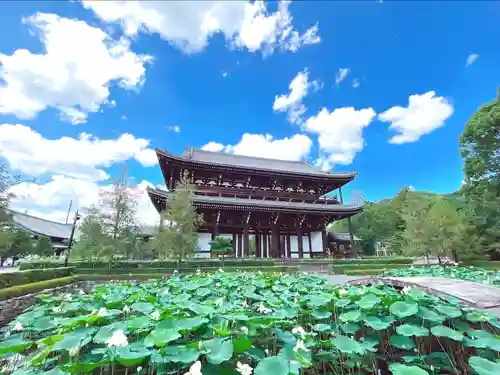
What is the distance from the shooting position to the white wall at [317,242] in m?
19.3

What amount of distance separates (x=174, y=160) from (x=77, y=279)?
8205 mm

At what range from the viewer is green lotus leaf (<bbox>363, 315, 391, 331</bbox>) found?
7.04 ft

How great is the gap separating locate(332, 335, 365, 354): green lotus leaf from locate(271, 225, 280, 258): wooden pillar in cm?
1585

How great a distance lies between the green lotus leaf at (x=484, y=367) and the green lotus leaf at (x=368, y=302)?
85 centimetres

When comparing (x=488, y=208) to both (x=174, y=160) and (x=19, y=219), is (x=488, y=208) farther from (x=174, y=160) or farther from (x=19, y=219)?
(x=19, y=219)

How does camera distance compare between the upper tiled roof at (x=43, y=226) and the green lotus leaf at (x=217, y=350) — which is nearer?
the green lotus leaf at (x=217, y=350)

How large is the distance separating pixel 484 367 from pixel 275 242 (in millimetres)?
16536

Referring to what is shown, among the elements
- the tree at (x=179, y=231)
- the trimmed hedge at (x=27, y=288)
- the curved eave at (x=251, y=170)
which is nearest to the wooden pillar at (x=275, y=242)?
the curved eave at (x=251, y=170)

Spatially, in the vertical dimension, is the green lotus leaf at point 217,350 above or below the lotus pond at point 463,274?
below

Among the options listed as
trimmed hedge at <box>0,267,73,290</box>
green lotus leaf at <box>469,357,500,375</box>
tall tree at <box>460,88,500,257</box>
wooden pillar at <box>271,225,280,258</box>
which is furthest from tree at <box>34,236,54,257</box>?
tall tree at <box>460,88,500,257</box>

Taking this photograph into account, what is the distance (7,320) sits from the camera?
600 cm

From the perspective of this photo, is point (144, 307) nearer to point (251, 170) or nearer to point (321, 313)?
point (321, 313)

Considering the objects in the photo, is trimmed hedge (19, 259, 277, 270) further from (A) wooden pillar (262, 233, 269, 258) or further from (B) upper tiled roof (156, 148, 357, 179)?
(B) upper tiled roof (156, 148, 357, 179)

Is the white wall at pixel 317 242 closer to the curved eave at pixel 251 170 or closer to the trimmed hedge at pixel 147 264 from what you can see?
the curved eave at pixel 251 170
